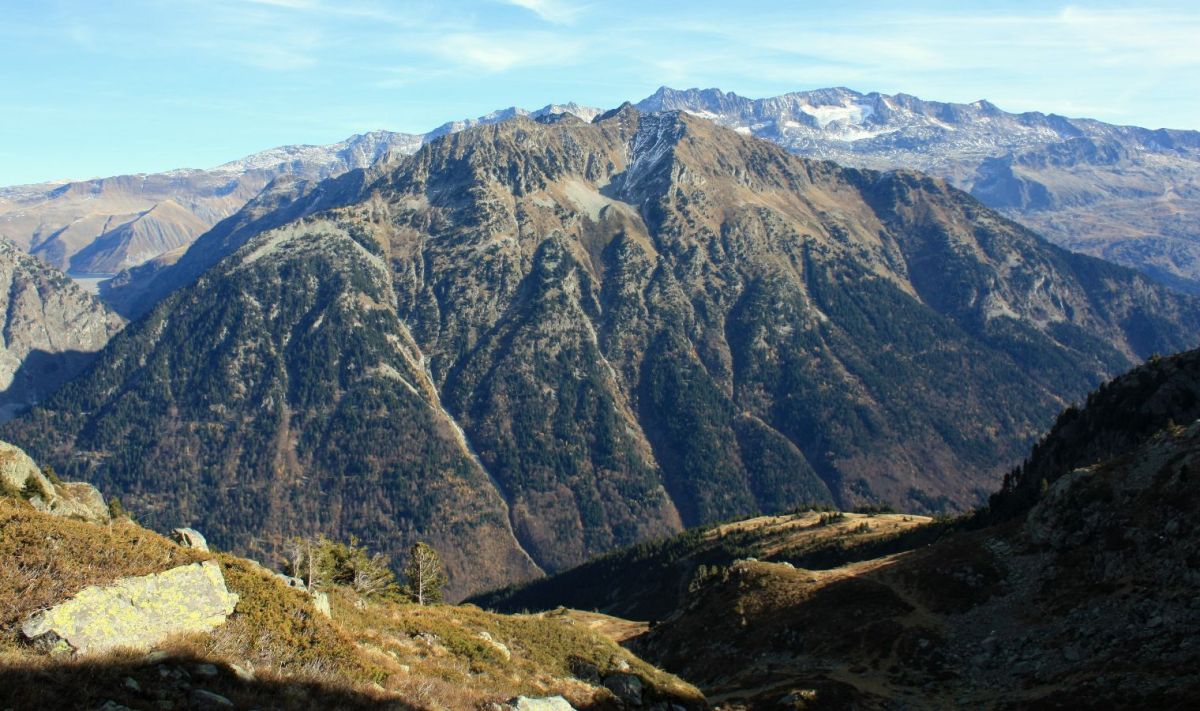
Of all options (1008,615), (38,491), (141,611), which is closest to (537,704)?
(141,611)

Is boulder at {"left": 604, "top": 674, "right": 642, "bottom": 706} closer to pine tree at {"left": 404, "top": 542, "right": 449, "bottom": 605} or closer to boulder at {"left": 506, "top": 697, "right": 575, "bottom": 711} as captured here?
boulder at {"left": 506, "top": 697, "right": 575, "bottom": 711}

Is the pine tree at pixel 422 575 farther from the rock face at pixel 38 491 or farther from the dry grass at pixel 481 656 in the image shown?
the dry grass at pixel 481 656

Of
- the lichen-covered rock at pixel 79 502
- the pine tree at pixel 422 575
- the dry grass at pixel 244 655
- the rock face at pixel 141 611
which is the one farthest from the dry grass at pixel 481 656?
the lichen-covered rock at pixel 79 502

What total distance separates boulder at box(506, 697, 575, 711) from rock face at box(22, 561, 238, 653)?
37.4 feet

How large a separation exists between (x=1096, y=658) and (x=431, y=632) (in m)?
41.7

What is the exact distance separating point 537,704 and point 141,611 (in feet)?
48.1

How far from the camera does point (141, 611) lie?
945 inches

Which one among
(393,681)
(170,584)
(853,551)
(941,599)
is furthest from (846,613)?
(853,551)

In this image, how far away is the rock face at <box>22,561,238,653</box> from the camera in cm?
2166

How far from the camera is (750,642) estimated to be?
226 feet

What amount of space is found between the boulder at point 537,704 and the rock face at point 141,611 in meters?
11.4

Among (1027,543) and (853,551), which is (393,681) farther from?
(853,551)

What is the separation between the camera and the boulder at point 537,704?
2732cm

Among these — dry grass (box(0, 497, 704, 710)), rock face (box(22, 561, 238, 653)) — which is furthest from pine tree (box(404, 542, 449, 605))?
rock face (box(22, 561, 238, 653))
